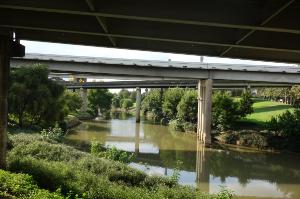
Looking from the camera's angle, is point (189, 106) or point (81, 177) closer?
A: point (81, 177)

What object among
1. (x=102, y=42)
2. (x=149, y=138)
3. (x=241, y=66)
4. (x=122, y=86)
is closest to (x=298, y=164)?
(x=241, y=66)

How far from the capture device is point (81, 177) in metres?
13.4

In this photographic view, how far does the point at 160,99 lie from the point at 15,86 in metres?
53.2

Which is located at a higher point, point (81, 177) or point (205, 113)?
point (205, 113)

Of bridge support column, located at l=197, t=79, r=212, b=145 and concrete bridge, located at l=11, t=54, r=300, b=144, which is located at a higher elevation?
concrete bridge, located at l=11, t=54, r=300, b=144

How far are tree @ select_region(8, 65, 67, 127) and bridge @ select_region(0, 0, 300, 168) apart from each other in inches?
678

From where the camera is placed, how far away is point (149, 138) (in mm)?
49375

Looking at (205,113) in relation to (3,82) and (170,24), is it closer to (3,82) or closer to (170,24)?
(3,82)

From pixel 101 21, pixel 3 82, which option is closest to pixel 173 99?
pixel 3 82

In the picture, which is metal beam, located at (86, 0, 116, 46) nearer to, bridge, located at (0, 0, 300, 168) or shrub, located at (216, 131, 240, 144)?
bridge, located at (0, 0, 300, 168)

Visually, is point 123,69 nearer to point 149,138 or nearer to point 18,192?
point 149,138

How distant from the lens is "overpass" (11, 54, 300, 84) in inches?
1774

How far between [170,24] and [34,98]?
22743mm

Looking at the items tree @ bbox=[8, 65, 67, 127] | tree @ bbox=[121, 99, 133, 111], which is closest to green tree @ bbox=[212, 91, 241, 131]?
tree @ bbox=[8, 65, 67, 127]
